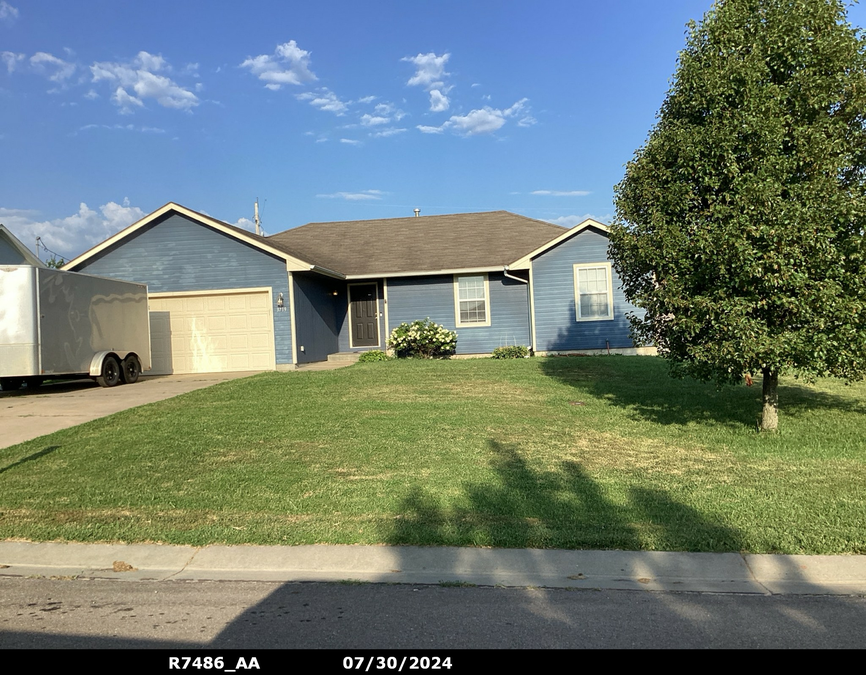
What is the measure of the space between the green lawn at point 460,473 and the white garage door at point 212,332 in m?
5.79

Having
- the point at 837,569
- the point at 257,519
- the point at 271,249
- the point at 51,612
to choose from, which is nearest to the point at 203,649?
the point at 51,612

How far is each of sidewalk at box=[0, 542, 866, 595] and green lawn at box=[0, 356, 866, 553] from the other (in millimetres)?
166

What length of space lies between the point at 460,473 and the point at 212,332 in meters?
12.7

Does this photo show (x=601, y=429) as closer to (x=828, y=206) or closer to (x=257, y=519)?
(x=828, y=206)

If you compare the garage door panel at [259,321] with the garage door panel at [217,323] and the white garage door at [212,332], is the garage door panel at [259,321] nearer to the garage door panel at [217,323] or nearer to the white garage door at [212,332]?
→ the white garage door at [212,332]

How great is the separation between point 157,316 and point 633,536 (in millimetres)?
15928

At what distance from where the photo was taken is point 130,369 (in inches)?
621

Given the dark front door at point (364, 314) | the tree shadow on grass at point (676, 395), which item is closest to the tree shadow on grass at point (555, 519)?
the tree shadow on grass at point (676, 395)

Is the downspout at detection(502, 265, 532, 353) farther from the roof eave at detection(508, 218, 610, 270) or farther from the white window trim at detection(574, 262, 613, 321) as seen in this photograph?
the white window trim at detection(574, 262, 613, 321)

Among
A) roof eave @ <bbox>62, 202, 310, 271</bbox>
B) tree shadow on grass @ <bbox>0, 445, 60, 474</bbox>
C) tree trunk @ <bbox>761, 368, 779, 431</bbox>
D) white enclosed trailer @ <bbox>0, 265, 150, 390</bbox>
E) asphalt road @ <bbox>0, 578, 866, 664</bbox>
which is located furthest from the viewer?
roof eave @ <bbox>62, 202, 310, 271</bbox>

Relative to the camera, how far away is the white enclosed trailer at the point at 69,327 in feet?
40.8

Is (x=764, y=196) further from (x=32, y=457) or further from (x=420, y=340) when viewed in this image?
(x=420, y=340)

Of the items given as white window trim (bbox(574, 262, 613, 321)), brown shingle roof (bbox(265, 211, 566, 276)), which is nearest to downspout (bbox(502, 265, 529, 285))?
brown shingle roof (bbox(265, 211, 566, 276))

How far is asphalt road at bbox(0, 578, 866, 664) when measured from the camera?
377 centimetres
